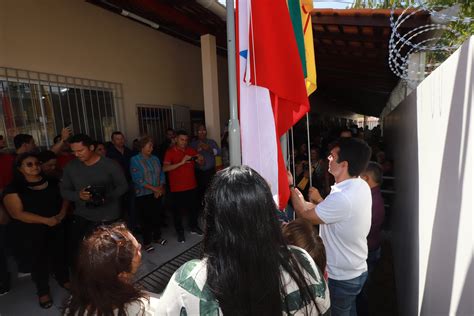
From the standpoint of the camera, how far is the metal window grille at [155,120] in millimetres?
5824

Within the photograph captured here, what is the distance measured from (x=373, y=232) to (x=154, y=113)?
16.2 ft

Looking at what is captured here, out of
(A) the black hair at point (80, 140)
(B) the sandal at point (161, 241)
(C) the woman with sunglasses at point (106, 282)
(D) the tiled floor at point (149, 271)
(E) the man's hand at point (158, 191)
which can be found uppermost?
(A) the black hair at point (80, 140)

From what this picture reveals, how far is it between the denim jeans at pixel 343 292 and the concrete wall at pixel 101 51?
4629 millimetres

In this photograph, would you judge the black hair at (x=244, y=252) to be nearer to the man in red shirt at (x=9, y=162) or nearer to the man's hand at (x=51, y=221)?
the man's hand at (x=51, y=221)

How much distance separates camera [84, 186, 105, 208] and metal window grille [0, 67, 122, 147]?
7.00 ft

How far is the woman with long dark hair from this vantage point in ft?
2.99

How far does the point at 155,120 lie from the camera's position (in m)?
6.18

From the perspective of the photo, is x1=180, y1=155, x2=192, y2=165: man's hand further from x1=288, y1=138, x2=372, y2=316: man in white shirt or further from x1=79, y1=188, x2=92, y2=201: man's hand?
x1=288, y1=138, x2=372, y2=316: man in white shirt

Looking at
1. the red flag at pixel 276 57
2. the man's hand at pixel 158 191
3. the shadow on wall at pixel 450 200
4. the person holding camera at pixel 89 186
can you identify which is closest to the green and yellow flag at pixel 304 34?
the red flag at pixel 276 57

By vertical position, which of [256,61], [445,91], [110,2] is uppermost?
[110,2]

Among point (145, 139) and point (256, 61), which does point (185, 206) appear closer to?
point (145, 139)

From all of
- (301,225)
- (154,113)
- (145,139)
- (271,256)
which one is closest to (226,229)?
(271,256)

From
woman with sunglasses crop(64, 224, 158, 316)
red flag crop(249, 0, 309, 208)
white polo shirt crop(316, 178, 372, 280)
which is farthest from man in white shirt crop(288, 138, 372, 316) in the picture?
woman with sunglasses crop(64, 224, 158, 316)

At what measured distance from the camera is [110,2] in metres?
4.80
